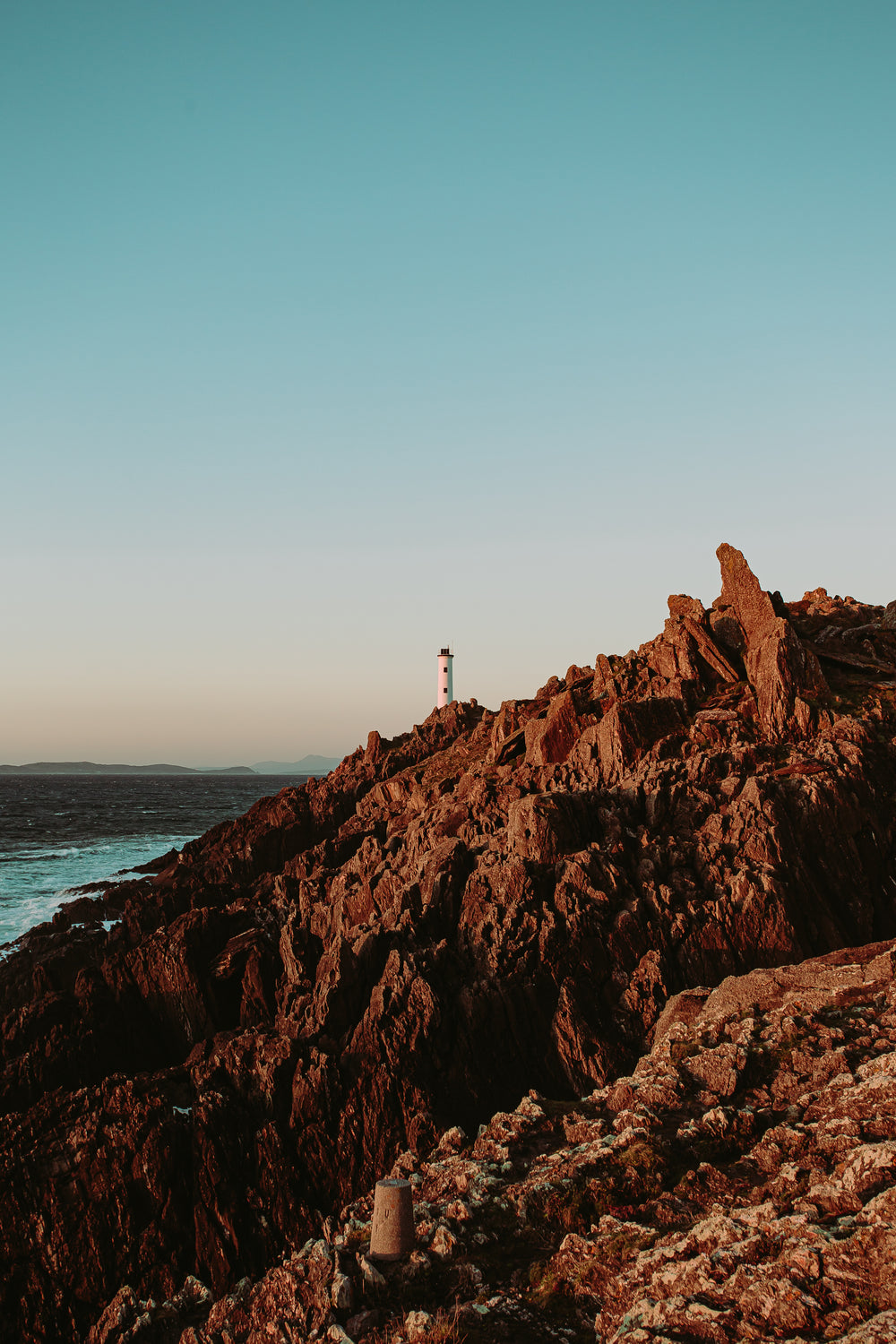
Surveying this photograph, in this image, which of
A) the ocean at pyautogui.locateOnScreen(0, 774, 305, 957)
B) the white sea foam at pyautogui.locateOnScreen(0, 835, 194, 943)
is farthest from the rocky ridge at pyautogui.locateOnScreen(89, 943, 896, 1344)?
the ocean at pyautogui.locateOnScreen(0, 774, 305, 957)

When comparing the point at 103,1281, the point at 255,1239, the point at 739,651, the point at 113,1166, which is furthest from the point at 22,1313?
the point at 739,651

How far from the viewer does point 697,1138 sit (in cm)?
1473

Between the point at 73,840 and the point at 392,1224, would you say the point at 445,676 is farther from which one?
the point at 392,1224

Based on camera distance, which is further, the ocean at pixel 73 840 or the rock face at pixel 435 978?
the ocean at pixel 73 840

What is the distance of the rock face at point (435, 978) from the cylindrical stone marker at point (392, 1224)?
42 centimetres

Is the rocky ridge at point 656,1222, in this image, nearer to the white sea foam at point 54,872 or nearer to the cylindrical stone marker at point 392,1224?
the cylindrical stone marker at point 392,1224

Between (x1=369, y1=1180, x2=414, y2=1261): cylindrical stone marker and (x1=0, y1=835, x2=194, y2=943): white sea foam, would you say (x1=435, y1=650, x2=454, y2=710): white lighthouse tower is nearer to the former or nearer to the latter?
(x1=0, y1=835, x2=194, y2=943): white sea foam

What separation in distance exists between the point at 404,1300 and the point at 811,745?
28.4 meters

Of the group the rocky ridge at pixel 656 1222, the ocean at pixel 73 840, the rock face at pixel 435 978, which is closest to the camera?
the rocky ridge at pixel 656 1222

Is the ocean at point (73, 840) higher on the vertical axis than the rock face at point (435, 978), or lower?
lower

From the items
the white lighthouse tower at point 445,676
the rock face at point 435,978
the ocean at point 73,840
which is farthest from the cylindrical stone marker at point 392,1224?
the white lighthouse tower at point 445,676

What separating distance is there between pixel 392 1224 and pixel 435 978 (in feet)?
35.6

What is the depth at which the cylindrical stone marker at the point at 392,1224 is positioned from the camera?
1280cm

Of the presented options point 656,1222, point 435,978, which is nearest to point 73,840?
point 435,978
